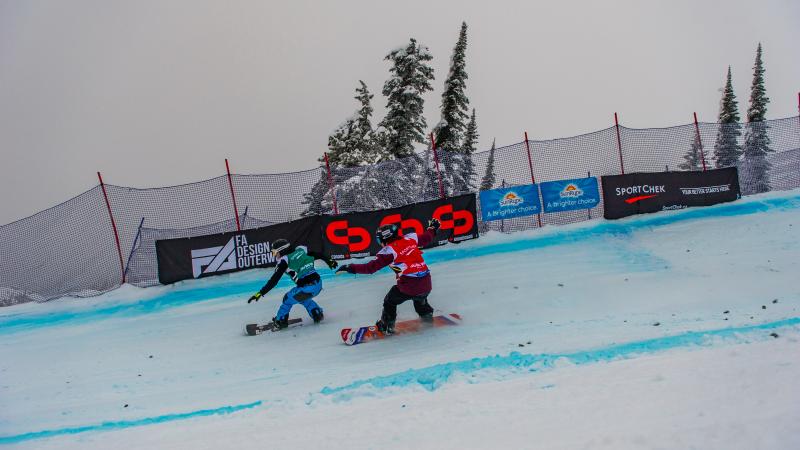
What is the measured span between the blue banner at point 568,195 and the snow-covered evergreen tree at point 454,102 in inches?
407

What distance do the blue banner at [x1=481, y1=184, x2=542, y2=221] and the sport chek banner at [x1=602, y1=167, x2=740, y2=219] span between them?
1931 mm

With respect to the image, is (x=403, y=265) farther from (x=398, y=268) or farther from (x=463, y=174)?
(x=463, y=174)

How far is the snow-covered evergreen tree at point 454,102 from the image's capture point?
24.0 metres

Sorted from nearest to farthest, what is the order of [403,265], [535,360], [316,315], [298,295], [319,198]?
[535,360]
[403,265]
[298,295]
[316,315]
[319,198]

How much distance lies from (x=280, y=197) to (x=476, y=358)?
29.5ft

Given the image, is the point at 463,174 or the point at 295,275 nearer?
the point at 295,275

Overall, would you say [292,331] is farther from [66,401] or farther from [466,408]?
[466,408]

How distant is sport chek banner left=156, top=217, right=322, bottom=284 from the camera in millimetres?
12812

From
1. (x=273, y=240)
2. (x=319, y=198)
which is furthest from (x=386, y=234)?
(x=319, y=198)

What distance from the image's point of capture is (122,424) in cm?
553

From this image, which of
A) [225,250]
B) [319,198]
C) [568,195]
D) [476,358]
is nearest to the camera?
[476,358]

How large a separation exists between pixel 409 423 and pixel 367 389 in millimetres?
1226

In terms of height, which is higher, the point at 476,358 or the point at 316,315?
the point at 316,315

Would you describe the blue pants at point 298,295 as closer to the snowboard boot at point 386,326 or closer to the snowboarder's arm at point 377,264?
the snowboarder's arm at point 377,264
